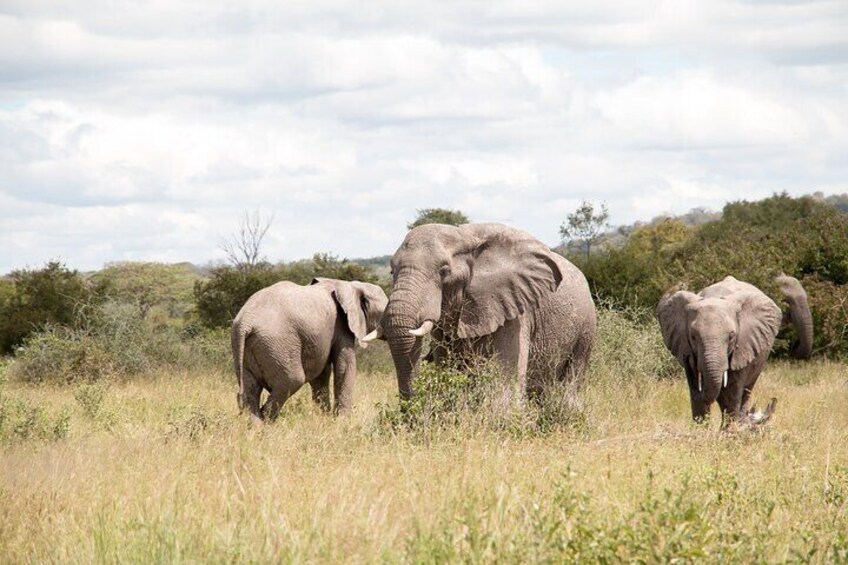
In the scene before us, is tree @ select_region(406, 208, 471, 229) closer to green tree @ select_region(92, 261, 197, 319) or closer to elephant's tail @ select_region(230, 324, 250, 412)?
green tree @ select_region(92, 261, 197, 319)

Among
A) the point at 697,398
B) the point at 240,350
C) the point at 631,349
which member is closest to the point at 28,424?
the point at 240,350

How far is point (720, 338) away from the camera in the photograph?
13398 mm

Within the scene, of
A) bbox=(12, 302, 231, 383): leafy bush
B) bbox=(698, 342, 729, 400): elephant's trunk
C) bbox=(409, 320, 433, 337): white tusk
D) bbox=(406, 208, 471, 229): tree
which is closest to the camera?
bbox=(409, 320, 433, 337): white tusk

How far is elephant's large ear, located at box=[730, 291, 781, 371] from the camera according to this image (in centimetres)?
1392

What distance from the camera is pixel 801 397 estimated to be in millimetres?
16719

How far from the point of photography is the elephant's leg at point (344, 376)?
14820 mm

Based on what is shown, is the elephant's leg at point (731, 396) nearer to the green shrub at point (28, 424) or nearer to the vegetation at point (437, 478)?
the vegetation at point (437, 478)

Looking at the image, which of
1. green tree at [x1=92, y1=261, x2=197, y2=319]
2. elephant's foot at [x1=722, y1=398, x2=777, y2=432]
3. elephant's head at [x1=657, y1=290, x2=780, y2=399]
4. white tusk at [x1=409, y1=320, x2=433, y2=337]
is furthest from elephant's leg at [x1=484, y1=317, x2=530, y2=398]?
green tree at [x1=92, y1=261, x2=197, y2=319]

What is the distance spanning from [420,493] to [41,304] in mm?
20072

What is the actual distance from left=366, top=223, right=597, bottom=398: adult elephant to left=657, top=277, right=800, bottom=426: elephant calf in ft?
7.64

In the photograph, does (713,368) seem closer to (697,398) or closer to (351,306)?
(697,398)

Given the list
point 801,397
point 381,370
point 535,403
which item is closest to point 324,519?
point 535,403

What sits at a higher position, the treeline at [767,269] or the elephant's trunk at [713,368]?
the treeline at [767,269]

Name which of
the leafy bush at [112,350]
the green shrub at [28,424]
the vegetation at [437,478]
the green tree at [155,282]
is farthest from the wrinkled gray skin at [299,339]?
the green tree at [155,282]
